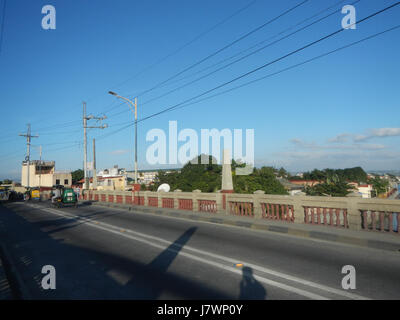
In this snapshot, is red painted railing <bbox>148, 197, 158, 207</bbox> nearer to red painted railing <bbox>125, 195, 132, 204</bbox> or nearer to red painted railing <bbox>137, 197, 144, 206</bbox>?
red painted railing <bbox>137, 197, 144, 206</bbox>

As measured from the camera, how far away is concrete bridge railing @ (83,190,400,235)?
32.6 feet

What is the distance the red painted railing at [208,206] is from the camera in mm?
17812

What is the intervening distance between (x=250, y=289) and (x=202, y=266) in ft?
5.99

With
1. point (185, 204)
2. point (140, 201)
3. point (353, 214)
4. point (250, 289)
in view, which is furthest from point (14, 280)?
point (140, 201)

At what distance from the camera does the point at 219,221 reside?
14844 millimetres

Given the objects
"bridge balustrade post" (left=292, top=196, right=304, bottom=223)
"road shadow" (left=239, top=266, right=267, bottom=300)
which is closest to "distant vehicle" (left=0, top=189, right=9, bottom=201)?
"bridge balustrade post" (left=292, top=196, right=304, bottom=223)

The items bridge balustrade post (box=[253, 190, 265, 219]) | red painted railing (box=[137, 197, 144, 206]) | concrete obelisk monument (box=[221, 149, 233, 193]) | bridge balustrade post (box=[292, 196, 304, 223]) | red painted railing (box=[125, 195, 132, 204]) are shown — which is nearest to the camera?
bridge balustrade post (box=[292, 196, 304, 223])

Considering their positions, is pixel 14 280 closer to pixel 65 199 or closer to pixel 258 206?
pixel 258 206

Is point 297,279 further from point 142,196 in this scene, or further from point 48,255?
A: point 142,196

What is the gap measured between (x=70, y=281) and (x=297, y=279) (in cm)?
456

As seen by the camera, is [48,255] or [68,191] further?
[68,191]

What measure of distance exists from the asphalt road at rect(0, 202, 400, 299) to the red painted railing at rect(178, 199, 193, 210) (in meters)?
8.05

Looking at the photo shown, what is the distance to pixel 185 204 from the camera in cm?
2056
